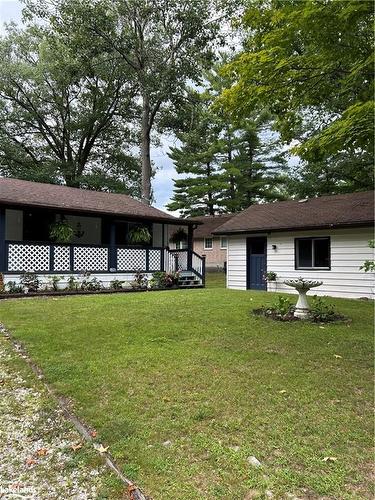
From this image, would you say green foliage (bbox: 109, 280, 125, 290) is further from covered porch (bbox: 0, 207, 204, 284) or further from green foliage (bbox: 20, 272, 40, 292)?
green foliage (bbox: 20, 272, 40, 292)

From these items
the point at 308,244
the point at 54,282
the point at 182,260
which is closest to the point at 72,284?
the point at 54,282

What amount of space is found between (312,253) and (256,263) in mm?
2535

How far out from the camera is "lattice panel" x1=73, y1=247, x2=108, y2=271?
13891mm

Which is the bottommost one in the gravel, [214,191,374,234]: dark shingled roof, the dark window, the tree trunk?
the gravel

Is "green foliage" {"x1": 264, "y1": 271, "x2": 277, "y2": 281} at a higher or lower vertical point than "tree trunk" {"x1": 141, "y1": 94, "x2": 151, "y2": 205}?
lower

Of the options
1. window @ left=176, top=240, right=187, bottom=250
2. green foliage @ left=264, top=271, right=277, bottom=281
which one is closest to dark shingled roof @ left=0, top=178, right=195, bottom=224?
window @ left=176, top=240, right=187, bottom=250

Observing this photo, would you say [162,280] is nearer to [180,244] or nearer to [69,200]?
[69,200]

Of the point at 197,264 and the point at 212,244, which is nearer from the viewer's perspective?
the point at 197,264

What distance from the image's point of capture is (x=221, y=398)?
373 centimetres

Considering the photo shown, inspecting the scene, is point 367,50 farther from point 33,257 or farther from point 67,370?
point 33,257

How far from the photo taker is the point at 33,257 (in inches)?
508

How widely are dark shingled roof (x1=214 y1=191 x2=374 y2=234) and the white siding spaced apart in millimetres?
424

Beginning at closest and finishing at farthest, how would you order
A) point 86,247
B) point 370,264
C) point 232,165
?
1. point 370,264
2. point 86,247
3. point 232,165

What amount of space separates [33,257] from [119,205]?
4923 mm
